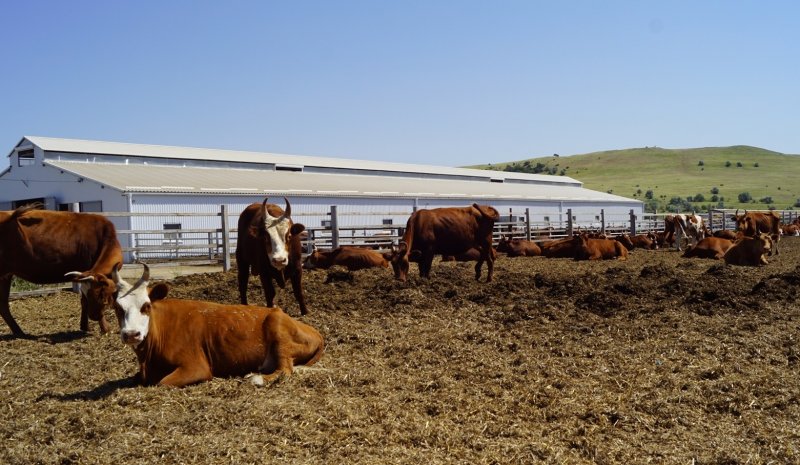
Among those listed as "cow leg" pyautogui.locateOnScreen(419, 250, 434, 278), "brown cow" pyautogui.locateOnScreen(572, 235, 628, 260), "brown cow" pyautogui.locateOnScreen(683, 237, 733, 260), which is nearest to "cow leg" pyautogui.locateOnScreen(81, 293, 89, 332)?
"cow leg" pyautogui.locateOnScreen(419, 250, 434, 278)

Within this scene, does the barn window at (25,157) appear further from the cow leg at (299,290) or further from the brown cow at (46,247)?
the cow leg at (299,290)

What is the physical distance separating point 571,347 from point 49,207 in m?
29.3

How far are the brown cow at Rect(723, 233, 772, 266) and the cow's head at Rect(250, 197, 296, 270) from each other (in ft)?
42.2

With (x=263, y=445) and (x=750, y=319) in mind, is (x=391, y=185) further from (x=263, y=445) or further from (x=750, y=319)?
(x=263, y=445)

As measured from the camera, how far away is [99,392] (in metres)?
6.43

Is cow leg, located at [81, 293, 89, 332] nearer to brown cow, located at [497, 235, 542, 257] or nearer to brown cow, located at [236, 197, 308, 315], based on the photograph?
brown cow, located at [236, 197, 308, 315]

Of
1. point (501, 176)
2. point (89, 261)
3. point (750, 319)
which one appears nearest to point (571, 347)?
point (750, 319)

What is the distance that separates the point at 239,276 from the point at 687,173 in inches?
5100

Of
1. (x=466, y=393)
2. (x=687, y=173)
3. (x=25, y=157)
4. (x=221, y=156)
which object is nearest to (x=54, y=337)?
(x=466, y=393)

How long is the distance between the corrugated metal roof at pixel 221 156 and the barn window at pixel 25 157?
695 millimetres

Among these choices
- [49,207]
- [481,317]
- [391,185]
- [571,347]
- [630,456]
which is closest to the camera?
[630,456]

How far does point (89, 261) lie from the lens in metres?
10.0

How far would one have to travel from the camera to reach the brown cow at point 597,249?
2172cm

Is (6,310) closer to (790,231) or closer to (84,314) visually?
(84,314)
